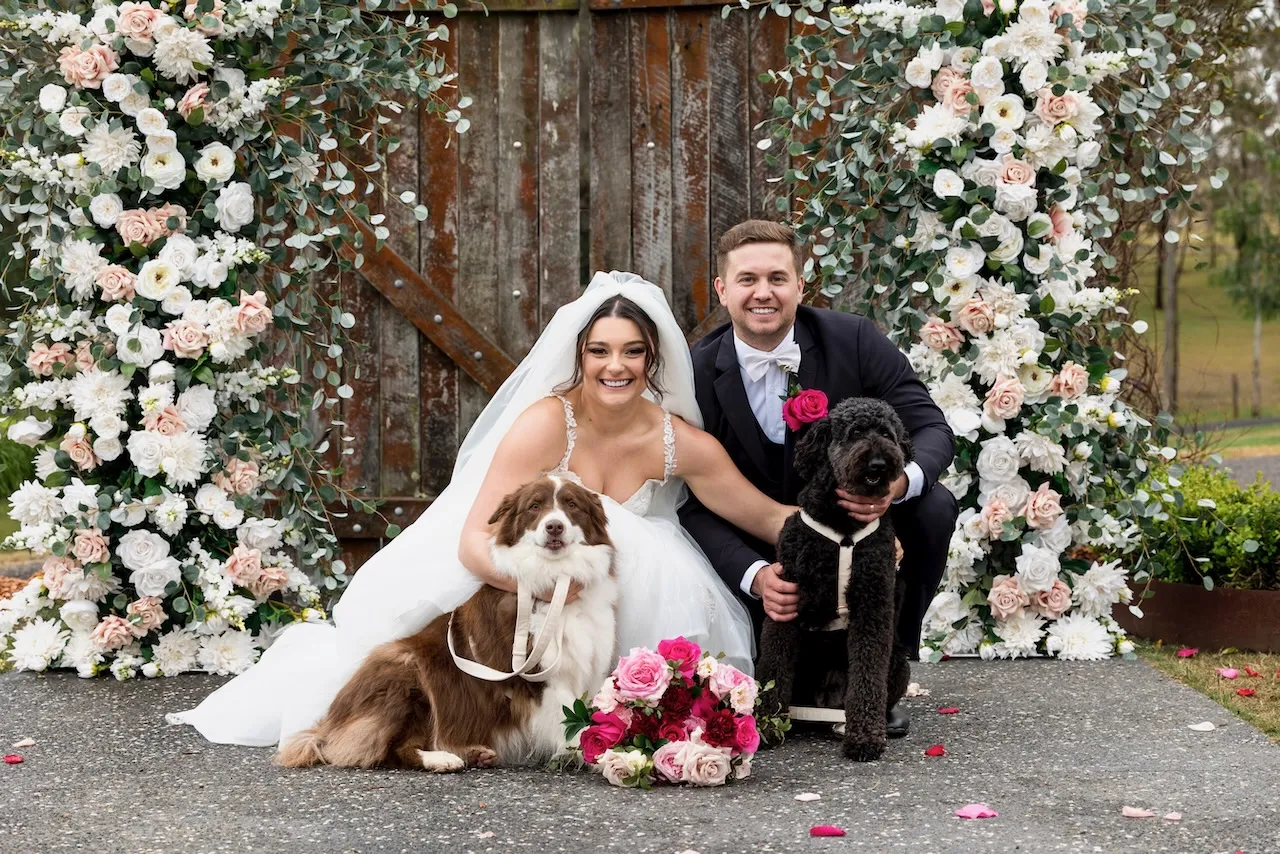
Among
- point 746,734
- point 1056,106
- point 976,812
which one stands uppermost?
point 1056,106

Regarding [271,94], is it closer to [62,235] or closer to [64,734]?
[62,235]

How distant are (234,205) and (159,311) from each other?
0.46m

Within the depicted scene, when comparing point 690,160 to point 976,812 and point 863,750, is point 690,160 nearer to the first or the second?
point 863,750

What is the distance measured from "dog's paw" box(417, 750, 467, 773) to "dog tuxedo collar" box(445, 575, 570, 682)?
0.73 ft

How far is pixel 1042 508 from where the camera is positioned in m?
4.94

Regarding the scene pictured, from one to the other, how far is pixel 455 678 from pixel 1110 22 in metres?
3.54

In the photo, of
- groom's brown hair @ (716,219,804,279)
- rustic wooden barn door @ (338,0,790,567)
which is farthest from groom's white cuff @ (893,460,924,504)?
A: rustic wooden barn door @ (338,0,790,567)

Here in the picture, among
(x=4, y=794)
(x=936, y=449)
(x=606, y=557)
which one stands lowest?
(x=4, y=794)

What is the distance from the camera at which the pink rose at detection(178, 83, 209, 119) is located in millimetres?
4621

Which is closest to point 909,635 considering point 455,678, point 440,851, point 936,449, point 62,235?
point 936,449

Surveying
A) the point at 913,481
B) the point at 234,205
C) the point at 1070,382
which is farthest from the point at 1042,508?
the point at 234,205

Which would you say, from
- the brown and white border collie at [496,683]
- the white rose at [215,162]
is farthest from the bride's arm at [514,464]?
the white rose at [215,162]

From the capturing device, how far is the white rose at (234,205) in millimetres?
4754

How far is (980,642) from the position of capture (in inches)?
201
